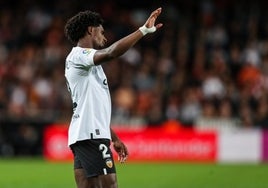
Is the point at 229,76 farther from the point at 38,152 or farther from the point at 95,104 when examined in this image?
the point at 95,104

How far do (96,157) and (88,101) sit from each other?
1.68ft

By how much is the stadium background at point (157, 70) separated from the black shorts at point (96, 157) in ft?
41.8

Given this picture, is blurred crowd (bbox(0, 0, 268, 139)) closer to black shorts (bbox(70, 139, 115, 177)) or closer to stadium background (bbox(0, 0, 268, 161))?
stadium background (bbox(0, 0, 268, 161))

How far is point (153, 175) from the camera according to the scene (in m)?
16.2

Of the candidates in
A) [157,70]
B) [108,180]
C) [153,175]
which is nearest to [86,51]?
[108,180]

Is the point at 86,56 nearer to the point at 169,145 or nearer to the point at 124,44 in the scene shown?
the point at 124,44

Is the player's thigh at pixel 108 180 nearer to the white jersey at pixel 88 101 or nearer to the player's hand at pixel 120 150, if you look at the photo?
the white jersey at pixel 88 101

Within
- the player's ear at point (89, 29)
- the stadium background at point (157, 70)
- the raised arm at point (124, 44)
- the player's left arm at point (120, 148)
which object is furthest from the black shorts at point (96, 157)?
the stadium background at point (157, 70)

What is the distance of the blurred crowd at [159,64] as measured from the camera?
21.6 m

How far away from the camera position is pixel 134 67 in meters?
23.5

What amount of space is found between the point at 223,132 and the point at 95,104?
13.1m

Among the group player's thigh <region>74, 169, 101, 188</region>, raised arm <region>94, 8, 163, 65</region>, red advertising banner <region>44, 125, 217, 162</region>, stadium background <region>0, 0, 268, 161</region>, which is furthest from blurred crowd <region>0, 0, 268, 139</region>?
raised arm <region>94, 8, 163, 65</region>

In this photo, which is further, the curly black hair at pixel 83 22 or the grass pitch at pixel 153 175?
the grass pitch at pixel 153 175

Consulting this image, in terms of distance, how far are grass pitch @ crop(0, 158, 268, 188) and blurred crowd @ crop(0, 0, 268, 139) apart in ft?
7.21
